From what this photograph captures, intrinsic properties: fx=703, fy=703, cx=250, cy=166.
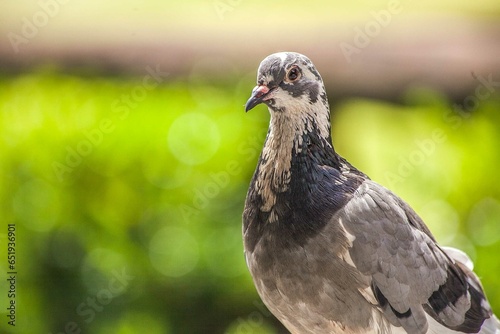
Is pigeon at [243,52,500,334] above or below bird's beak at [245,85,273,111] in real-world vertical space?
below

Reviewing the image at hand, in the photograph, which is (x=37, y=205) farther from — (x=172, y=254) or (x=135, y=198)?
(x=172, y=254)

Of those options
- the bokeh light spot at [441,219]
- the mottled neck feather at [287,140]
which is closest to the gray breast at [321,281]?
the mottled neck feather at [287,140]

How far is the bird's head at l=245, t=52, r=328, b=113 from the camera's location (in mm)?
2066

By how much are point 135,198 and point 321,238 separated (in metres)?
1.52

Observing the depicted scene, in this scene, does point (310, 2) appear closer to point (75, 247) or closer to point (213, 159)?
point (213, 159)

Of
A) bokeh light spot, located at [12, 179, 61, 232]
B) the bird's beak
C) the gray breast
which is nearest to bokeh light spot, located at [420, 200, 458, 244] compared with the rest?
the gray breast

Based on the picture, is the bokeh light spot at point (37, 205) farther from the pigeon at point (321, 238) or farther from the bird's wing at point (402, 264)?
the bird's wing at point (402, 264)

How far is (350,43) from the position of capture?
3693 millimetres

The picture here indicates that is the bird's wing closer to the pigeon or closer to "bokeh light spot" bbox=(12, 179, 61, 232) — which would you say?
the pigeon

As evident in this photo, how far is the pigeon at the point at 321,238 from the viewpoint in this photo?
2.13 m

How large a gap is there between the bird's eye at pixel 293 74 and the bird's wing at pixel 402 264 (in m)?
0.43

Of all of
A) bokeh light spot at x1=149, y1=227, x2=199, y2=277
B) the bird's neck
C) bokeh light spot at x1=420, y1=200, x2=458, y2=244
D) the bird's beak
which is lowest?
bokeh light spot at x1=149, y1=227, x2=199, y2=277

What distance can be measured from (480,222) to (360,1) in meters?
1.35

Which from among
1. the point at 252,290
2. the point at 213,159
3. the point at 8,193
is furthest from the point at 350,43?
the point at 8,193
